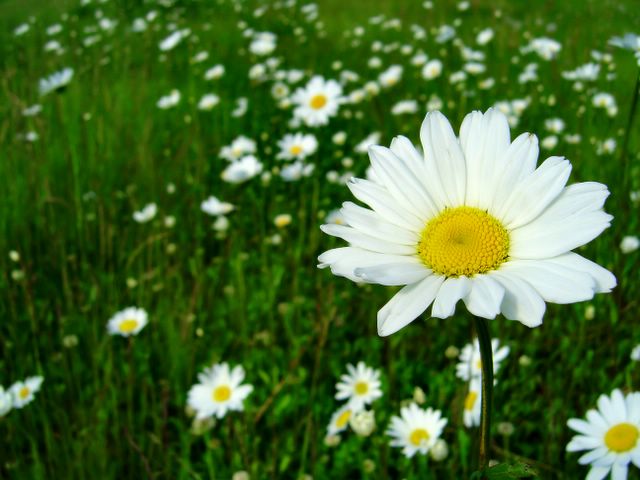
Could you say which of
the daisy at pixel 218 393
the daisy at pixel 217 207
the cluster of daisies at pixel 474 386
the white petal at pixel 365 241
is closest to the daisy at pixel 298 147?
the daisy at pixel 217 207

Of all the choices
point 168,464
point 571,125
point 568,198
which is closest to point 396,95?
point 571,125

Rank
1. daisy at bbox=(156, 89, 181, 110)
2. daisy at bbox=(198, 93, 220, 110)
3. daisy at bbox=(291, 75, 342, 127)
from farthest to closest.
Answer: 1. daisy at bbox=(156, 89, 181, 110)
2. daisy at bbox=(198, 93, 220, 110)
3. daisy at bbox=(291, 75, 342, 127)

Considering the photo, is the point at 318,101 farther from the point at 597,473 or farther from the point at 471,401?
the point at 597,473

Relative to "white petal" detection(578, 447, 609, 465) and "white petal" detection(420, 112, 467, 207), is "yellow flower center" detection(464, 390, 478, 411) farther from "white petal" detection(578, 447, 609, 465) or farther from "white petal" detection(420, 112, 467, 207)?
"white petal" detection(420, 112, 467, 207)

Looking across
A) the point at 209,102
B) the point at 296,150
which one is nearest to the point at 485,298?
the point at 296,150

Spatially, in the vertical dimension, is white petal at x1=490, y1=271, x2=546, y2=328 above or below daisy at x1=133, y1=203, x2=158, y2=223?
below

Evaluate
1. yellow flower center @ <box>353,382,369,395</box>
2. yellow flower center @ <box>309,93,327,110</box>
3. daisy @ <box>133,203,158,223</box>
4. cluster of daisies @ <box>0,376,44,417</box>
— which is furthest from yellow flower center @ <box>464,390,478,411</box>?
yellow flower center @ <box>309,93,327,110</box>
